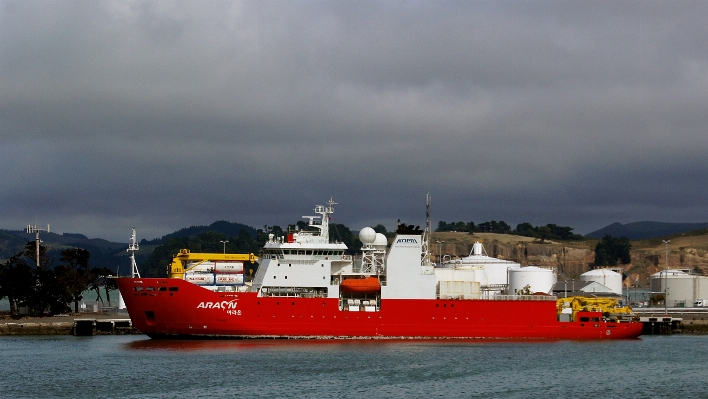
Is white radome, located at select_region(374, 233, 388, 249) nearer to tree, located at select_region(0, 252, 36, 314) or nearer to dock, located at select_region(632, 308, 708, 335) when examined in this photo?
dock, located at select_region(632, 308, 708, 335)

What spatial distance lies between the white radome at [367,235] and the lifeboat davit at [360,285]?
2.41 metres

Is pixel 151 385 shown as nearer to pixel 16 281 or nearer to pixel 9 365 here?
pixel 9 365

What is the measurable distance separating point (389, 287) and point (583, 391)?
16.2 m

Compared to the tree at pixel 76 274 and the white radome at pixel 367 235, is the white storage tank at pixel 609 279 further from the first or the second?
the tree at pixel 76 274

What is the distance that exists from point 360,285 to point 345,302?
4.94ft

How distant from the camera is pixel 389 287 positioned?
164ft

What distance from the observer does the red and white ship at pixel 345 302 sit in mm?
48312

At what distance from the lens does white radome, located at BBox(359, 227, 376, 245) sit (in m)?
51.3

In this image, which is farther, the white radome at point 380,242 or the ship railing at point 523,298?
the white radome at point 380,242

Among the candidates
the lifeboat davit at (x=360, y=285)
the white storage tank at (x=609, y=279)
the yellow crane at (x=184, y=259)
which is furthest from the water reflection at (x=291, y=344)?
the white storage tank at (x=609, y=279)

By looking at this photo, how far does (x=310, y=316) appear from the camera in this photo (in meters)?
49.1

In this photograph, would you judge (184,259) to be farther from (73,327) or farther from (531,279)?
(531,279)

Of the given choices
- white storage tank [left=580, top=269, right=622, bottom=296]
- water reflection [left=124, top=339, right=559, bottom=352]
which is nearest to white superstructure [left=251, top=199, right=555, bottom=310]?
water reflection [left=124, top=339, right=559, bottom=352]

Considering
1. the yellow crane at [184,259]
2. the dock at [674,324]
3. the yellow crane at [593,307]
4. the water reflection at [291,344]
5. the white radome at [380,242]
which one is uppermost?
the white radome at [380,242]
